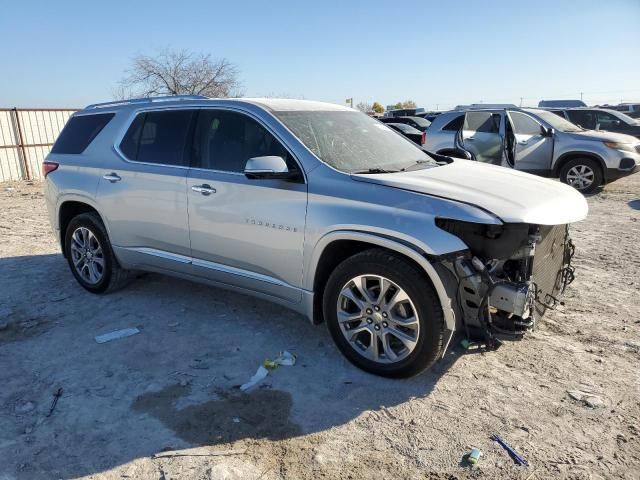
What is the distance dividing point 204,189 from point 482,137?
7.66 metres

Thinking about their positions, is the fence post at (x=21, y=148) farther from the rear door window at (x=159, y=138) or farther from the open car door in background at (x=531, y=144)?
the open car door in background at (x=531, y=144)

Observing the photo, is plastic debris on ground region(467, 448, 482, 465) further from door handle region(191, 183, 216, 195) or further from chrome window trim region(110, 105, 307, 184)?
door handle region(191, 183, 216, 195)

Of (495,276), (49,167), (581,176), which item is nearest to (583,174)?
(581,176)

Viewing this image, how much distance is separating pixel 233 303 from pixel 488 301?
253 cm

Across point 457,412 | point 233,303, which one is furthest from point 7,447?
point 457,412

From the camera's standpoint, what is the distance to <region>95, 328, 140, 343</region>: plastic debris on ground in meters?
4.26

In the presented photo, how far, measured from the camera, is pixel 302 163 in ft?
12.2

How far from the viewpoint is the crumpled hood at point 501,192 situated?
3.18m

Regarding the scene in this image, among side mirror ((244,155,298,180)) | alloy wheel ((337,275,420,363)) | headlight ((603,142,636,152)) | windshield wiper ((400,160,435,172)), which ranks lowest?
alloy wheel ((337,275,420,363))

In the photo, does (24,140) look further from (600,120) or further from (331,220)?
(600,120)

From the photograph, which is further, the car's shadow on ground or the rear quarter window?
the rear quarter window

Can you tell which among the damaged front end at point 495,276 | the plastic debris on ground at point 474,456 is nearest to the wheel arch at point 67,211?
the damaged front end at point 495,276

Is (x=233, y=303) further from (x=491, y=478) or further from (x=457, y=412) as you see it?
(x=491, y=478)

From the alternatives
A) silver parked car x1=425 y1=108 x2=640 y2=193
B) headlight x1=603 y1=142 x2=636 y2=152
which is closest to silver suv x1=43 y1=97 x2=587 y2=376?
silver parked car x1=425 y1=108 x2=640 y2=193
